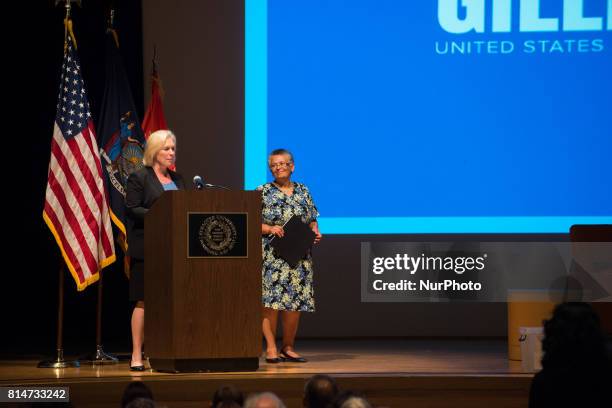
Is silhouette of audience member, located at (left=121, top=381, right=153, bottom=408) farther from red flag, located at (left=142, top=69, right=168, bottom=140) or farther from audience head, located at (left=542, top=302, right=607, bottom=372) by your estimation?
red flag, located at (left=142, top=69, right=168, bottom=140)

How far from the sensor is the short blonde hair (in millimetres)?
5363

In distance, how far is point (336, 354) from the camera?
6730 millimetres

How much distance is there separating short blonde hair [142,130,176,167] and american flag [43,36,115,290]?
0.85 metres

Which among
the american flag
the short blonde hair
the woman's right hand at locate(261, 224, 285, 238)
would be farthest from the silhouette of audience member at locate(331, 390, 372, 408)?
the american flag

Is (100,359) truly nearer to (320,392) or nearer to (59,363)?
(59,363)

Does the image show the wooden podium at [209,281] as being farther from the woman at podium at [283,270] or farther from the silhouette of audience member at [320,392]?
the silhouette of audience member at [320,392]

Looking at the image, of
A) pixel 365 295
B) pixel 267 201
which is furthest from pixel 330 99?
pixel 267 201

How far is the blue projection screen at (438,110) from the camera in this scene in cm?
771

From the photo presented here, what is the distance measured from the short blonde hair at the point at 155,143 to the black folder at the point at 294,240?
34.9 inches

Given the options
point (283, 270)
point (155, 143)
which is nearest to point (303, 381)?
point (283, 270)

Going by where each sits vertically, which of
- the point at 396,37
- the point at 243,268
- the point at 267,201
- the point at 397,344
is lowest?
the point at 397,344

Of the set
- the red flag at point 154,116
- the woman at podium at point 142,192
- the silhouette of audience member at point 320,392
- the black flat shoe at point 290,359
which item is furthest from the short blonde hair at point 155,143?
the silhouette of audience member at point 320,392

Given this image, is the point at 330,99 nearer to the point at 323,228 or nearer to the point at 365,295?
the point at 323,228

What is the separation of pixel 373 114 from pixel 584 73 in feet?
5.11
